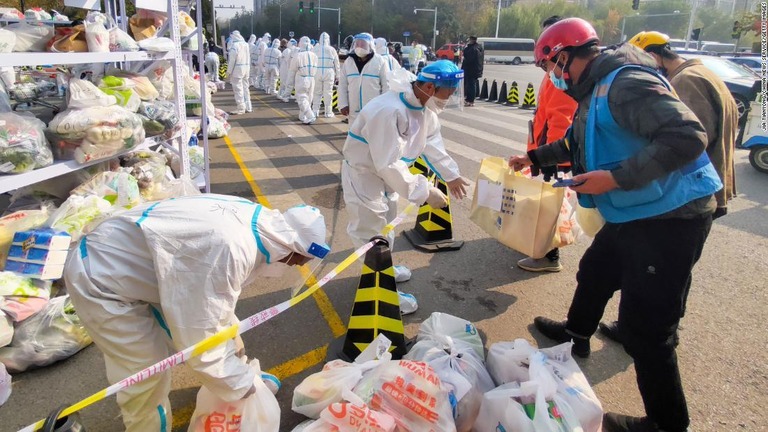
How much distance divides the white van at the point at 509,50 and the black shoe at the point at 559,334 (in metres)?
49.5

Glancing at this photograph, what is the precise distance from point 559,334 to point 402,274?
1395mm

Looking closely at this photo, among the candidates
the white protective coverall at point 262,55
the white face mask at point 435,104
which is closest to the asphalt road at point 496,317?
the white face mask at point 435,104

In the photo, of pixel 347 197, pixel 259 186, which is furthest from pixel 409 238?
pixel 259 186

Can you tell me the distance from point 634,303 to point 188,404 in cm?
250

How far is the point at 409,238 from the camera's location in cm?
513

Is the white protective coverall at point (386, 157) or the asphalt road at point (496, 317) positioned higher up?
the white protective coverall at point (386, 157)

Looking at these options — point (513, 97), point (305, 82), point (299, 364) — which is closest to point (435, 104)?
point (299, 364)

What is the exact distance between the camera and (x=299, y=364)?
10.1ft

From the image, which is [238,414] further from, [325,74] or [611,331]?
[325,74]

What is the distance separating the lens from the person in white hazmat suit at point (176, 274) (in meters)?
1.90

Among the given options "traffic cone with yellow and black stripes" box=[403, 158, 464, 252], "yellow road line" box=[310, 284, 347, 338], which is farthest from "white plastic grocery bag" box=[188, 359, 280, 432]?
"traffic cone with yellow and black stripes" box=[403, 158, 464, 252]

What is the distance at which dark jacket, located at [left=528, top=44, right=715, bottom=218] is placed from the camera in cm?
207

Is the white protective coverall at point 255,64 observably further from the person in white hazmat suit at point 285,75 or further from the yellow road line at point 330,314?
the yellow road line at point 330,314

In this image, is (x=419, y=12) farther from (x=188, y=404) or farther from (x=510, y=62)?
(x=188, y=404)
